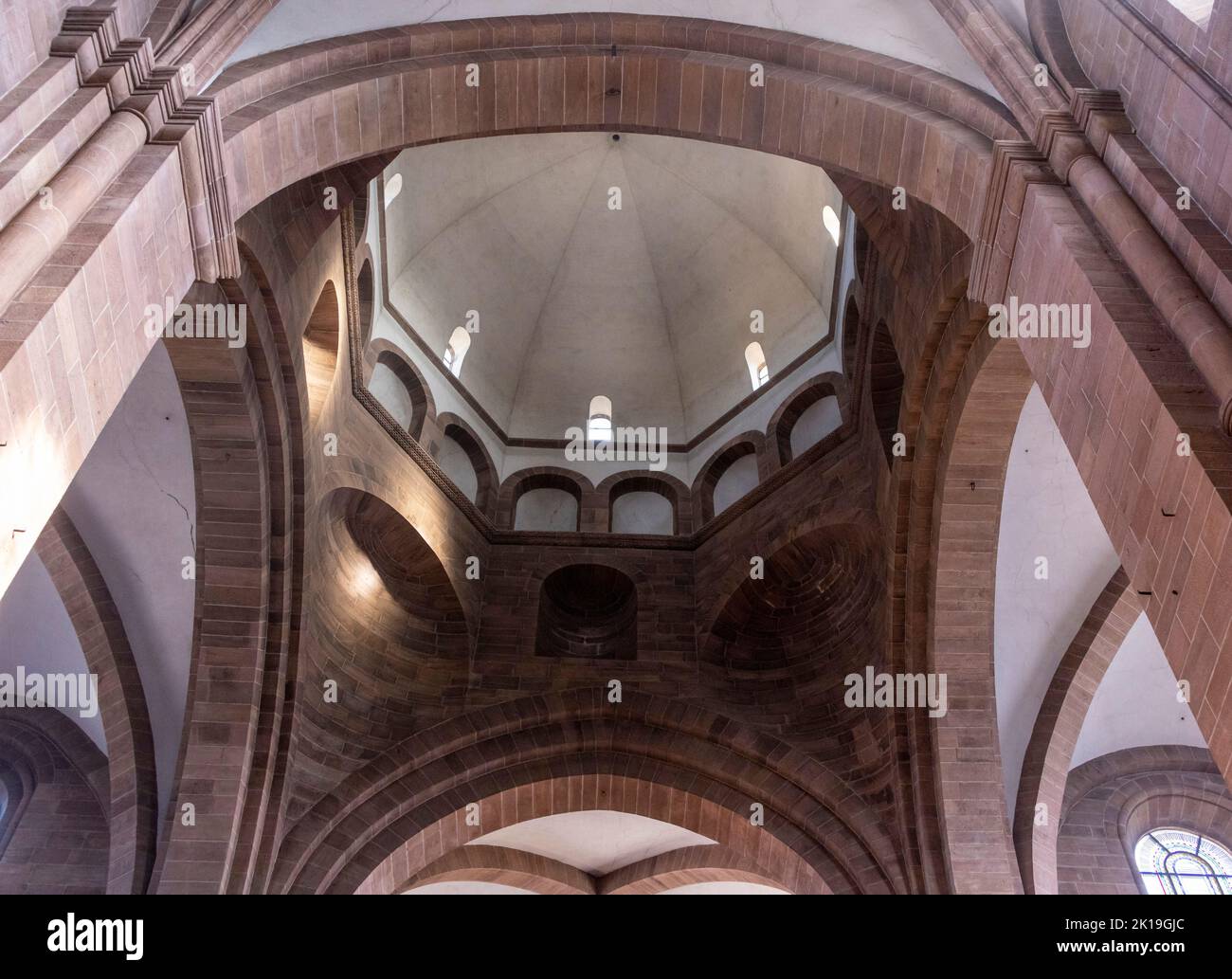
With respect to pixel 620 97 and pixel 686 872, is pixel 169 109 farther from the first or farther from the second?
pixel 686 872

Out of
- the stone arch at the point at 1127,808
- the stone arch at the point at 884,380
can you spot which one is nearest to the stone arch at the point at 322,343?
the stone arch at the point at 884,380

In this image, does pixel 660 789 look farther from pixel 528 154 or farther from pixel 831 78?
pixel 528 154

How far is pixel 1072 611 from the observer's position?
37.0ft

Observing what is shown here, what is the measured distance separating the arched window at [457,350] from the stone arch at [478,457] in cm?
88

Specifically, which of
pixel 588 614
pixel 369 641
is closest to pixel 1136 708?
pixel 588 614

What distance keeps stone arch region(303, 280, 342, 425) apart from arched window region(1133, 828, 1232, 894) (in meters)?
9.87

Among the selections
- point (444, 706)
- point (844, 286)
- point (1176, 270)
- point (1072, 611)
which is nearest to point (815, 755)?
point (1072, 611)

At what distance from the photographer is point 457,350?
1605 cm

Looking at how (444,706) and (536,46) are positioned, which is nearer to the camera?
(536,46)

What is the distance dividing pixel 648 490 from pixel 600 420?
169 centimetres

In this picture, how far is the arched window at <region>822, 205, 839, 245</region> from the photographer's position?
14.5m

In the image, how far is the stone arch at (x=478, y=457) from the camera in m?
14.9

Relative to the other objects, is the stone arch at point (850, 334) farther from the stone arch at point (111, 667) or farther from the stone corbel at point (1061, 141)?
the stone arch at point (111, 667)
